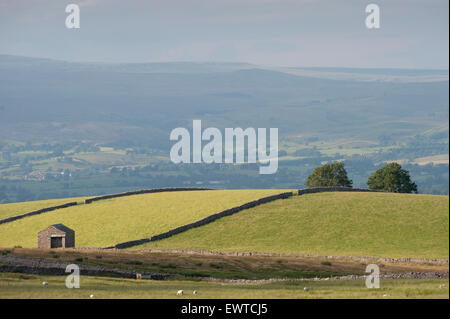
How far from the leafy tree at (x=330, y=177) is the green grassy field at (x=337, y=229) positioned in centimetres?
2851

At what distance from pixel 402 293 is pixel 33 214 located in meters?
74.4

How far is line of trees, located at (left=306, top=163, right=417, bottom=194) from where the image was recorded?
4843 inches

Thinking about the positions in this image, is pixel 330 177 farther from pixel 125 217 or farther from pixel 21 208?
pixel 21 208

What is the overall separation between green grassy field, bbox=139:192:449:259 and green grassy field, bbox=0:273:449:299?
23120mm

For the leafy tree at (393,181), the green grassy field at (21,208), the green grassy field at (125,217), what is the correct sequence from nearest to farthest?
the green grassy field at (125,217)
the green grassy field at (21,208)
the leafy tree at (393,181)

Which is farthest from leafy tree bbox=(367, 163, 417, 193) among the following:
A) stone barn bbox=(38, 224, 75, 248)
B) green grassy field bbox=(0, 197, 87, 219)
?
stone barn bbox=(38, 224, 75, 248)

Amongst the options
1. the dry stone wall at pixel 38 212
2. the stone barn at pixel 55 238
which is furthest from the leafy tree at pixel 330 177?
the stone barn at pixel 55 238

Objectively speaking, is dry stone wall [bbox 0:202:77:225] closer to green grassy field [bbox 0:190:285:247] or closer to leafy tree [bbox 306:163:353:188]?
green grassy field [bbox 0:190:285:247]

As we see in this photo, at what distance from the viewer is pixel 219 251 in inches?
2997

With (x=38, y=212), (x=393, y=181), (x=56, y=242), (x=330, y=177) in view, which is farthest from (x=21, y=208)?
(x=393, y=181)

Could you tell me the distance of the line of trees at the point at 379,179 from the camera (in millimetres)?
123000

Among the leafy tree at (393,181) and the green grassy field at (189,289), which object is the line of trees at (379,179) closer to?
the leafy tree at (393,181)
